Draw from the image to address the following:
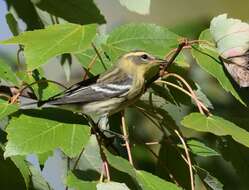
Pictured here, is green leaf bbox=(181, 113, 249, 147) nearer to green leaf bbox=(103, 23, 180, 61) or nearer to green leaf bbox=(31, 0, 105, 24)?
green leaf bbox=(103, 23, 180, 61)

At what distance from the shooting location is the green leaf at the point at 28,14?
1.68 m

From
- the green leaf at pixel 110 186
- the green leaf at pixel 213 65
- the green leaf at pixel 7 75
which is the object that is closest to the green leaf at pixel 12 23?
the green leaf at pixel 7 75

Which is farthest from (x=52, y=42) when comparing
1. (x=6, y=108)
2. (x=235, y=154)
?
(x=235, y=154)

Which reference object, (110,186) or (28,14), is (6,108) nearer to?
(110,186)

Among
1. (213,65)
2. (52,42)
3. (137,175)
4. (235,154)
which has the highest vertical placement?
(52,42)

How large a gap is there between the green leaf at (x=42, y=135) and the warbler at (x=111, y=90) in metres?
0.12

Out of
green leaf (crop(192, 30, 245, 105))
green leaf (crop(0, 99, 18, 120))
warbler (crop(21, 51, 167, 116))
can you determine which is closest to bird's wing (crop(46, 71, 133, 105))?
warbler (crop(21, 51, 167, 116))

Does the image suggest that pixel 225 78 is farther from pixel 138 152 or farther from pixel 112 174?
pixel 138 152

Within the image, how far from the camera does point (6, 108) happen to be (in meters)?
1.21

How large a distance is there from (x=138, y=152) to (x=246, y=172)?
0.93ft

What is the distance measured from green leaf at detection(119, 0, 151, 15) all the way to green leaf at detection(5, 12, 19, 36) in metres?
0.24

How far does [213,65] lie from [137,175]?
26 centimetres

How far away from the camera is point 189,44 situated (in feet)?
4.26

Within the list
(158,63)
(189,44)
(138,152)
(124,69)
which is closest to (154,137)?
(138,152)
